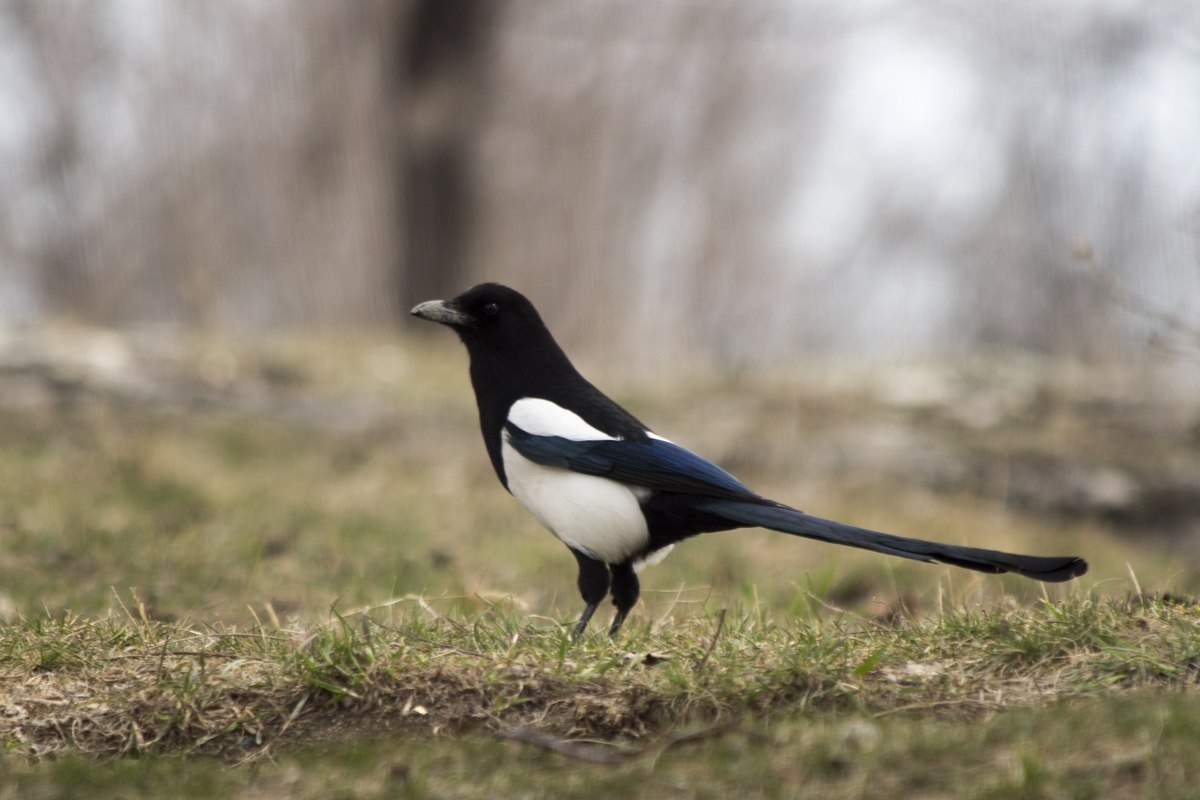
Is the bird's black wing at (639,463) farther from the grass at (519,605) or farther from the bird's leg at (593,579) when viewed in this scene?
the grass at (519,605)

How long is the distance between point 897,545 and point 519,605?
149cm

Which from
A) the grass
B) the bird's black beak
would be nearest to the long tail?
the grass

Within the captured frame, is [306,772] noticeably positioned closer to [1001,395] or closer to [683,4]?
[1001,395]

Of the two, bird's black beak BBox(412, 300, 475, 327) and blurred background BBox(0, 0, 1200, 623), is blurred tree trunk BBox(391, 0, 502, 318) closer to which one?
blurred background BBox(0, 0, 1200, 623)

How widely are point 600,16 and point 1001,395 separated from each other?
6223 millimetres

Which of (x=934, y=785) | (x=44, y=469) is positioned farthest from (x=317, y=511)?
(x=934, y=785)

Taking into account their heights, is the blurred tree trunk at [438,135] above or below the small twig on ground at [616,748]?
above

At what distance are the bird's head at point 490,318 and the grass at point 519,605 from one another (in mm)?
864

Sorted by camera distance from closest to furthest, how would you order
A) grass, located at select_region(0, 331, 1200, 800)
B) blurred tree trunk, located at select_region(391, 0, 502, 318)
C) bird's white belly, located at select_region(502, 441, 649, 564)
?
grass, located at select_region(0, 331, 1200, 800)
bird's white belly, located at select_region(502, 441, 649, 564)
blurred tree trunk, located at select_region(391, 0, 502, 318)

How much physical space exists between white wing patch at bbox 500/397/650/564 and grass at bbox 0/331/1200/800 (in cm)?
23

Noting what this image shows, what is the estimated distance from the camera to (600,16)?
13.6m

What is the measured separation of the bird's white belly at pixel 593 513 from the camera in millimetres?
4004

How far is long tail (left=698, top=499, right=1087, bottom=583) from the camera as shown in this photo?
3170 mm

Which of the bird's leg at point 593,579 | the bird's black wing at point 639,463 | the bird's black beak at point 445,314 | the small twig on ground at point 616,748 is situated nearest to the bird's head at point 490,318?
the bird's black beak at point 445,314
